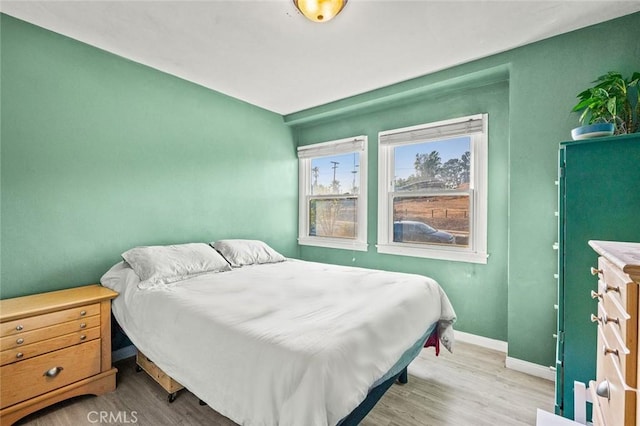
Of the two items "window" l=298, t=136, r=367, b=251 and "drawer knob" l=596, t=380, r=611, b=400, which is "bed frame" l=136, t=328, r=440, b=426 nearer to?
"drawer knob" l=596, t=380, r=611, b=400

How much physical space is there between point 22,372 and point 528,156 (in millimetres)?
3913

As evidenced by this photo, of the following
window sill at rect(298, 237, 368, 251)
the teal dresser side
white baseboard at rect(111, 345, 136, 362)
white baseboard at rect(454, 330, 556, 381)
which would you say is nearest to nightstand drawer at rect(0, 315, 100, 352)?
white baseboard at rect(111, 345, 136, 362)

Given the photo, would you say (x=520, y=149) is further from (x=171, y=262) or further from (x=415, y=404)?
(x=171, y=262)

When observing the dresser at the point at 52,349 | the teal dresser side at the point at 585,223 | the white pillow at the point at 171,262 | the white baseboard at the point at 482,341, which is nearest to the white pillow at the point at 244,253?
the white pillow at the point at 171,262

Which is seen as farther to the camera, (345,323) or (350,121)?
(350,121)

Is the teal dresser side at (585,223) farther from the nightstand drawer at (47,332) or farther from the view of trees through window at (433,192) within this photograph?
the nightstand drawer at (47,332)

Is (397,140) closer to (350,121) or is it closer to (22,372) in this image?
(350,121)

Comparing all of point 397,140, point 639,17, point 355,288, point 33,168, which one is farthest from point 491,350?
point 33,168

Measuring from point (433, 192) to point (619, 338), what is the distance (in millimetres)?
2501

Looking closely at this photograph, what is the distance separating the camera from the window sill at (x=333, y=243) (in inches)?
150

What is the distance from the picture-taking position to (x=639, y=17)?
2053mm

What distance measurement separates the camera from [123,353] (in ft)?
8.66

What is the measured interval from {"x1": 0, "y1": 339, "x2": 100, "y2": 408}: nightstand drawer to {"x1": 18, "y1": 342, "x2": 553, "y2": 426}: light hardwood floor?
197 millimetres

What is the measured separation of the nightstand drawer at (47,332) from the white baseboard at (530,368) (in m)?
3.30
